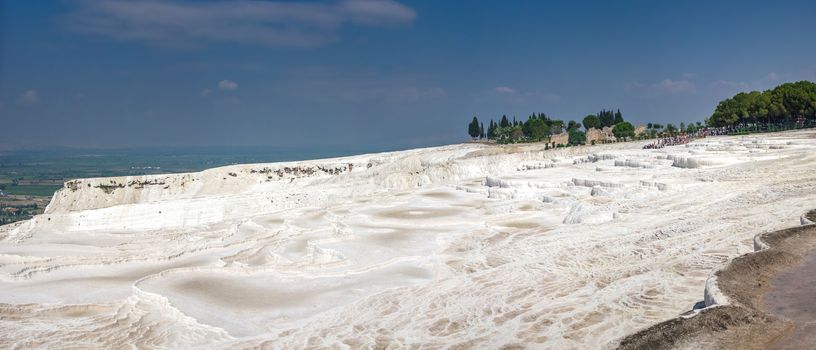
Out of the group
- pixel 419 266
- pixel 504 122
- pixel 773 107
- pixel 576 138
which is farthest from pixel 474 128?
pixel 419 266

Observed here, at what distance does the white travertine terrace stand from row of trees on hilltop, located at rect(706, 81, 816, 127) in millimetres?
31686

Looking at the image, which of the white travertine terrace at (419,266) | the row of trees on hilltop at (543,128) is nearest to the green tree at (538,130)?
the row of trees on hilltop at (543,128)

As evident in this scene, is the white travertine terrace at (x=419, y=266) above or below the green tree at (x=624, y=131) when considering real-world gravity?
below

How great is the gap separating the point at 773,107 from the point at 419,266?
61.3m

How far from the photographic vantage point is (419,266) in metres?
18.8

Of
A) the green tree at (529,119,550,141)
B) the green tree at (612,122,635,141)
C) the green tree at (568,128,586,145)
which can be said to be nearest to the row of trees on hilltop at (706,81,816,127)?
the green tree at (612,122,635,141)

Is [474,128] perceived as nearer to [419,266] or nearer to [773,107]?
[773,107]

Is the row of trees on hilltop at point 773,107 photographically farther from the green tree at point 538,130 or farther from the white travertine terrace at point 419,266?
the white travertine terrace at point 419,266

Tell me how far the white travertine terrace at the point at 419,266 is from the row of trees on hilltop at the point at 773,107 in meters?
31.7

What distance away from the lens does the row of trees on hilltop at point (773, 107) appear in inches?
2473

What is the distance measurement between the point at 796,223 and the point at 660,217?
4806mm

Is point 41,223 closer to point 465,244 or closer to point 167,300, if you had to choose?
point 167,300

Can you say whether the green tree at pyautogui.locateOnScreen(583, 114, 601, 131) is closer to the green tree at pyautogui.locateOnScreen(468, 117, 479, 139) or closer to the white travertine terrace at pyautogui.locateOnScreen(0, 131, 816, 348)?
the green tree at pyautogui.locateOnScreen(468, 117, 479, 139)

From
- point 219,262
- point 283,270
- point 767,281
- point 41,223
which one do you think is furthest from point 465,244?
point 41,223
